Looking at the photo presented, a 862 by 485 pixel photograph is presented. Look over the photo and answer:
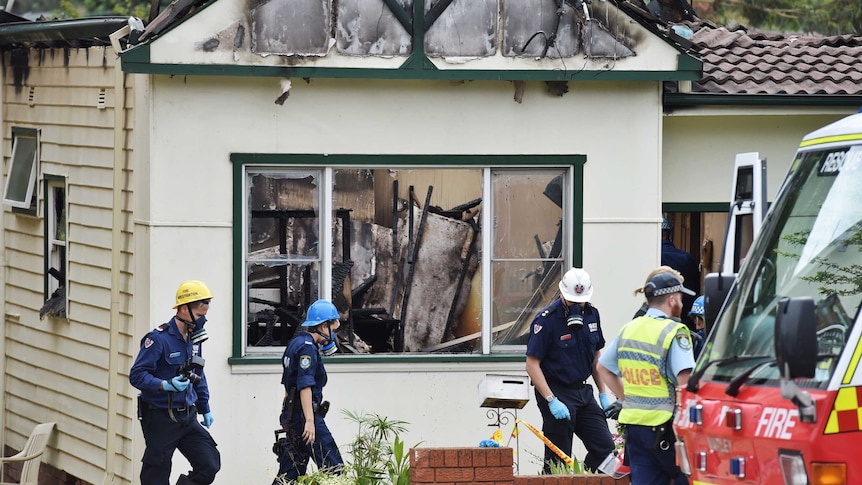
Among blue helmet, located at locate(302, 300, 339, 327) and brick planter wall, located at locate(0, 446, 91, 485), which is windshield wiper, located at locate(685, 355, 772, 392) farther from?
brick planter wall, located at locate(0, 446, 91, 485)

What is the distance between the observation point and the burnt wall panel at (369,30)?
1155 cm

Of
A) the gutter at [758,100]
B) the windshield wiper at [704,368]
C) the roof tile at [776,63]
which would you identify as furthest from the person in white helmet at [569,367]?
the windshield wiper at [704,368]

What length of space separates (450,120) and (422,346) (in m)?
1.82

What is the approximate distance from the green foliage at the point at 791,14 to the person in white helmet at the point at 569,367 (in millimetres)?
20618

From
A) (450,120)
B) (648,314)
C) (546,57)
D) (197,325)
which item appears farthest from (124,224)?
(648,314)

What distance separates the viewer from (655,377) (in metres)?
8.57

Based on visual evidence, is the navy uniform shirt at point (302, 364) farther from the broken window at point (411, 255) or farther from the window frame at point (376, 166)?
the broken window at point (411, 255)

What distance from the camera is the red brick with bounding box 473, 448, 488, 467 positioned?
30.8 feet

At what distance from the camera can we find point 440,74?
1169 cm

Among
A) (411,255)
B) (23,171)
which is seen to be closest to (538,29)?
(411,255)

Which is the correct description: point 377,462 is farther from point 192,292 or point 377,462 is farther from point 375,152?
point 375,152

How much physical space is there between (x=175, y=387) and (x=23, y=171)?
4.71 m

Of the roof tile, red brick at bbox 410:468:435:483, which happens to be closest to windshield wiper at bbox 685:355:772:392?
red brick at bbox 410:468:435:483

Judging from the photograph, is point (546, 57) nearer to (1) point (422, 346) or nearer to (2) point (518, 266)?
(2) point (518, 266)
